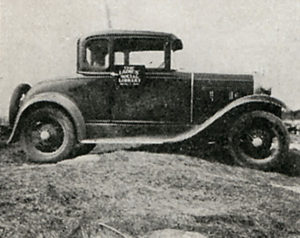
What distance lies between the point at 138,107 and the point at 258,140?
1.54m

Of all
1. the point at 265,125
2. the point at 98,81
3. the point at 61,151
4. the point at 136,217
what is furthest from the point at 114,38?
the point at 136,217

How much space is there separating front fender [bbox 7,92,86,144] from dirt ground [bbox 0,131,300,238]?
46 centimetres

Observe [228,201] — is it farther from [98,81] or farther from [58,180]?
[98,81]

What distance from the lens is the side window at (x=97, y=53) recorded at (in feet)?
19.0

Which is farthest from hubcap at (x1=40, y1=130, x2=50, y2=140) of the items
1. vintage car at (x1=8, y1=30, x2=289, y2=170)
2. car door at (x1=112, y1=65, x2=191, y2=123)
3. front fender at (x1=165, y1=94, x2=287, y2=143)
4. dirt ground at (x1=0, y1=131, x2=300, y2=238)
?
front fender at (x1=165, y1=94, x2=287, y2=143)

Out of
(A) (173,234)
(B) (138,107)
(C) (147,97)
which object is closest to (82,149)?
(B) (138,107)

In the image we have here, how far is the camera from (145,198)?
3.89 meters

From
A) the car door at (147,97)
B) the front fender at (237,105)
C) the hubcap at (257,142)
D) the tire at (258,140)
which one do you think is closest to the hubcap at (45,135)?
the car door at (147,97)

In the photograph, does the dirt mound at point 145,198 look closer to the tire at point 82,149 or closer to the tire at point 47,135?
the tire at point 47,135

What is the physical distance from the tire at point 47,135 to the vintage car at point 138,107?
0.01 m

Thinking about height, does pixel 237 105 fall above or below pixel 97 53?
below

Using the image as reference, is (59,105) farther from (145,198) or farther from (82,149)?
(145,198)

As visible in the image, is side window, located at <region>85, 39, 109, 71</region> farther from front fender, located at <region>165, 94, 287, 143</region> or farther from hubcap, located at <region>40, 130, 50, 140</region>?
front fender, located at <region>165, 94, 287, 143</region>

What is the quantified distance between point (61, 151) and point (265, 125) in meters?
2.52
